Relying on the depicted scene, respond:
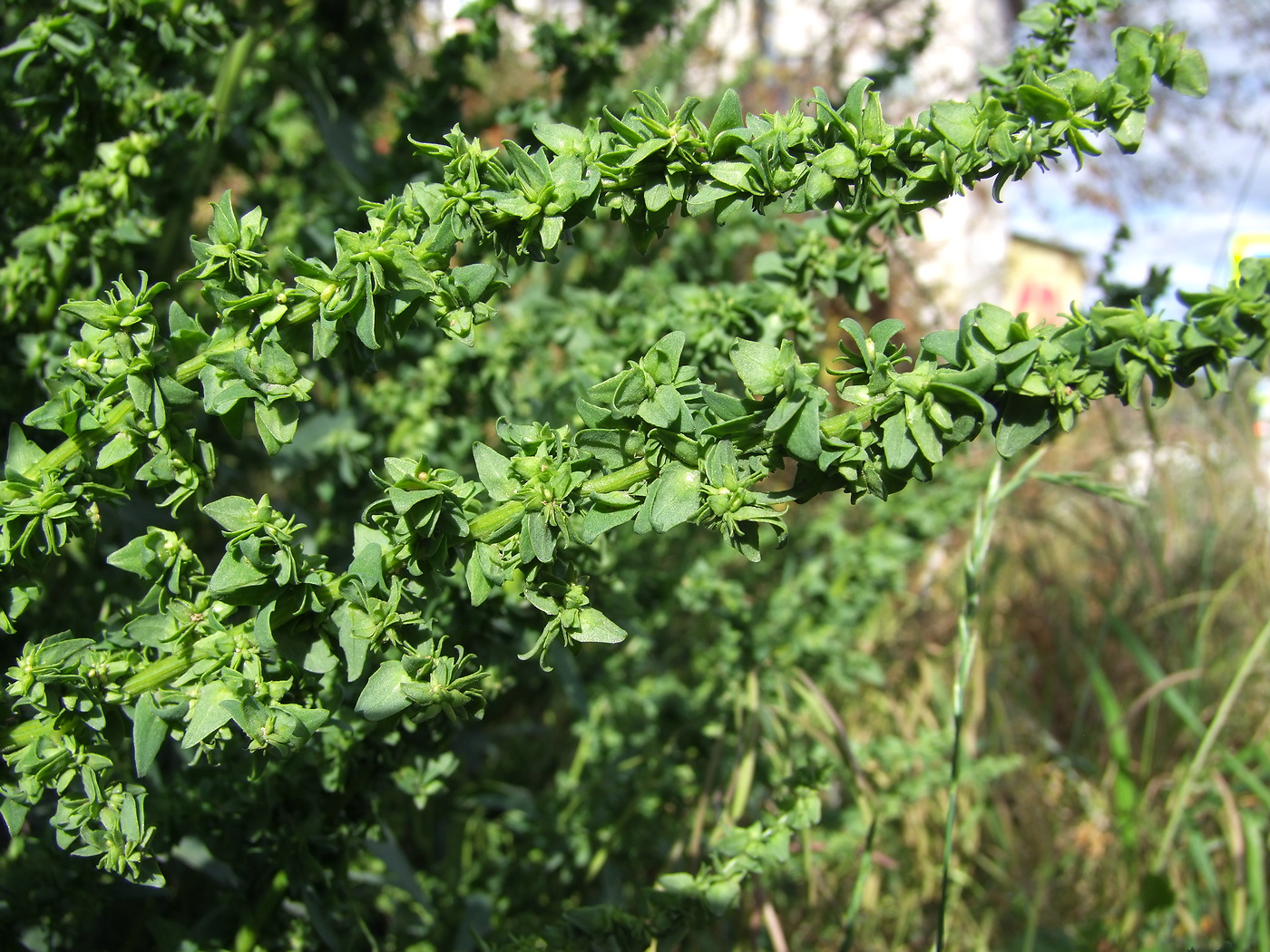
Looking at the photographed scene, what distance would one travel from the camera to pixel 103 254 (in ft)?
2.96

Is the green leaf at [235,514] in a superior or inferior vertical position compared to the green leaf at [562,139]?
inferior

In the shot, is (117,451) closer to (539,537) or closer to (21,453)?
(21,453)

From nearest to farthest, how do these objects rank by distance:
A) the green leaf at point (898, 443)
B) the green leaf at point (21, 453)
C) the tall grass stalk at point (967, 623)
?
the green leaf at point (898, 443) < the green leaf at point (21, 453) < the tall grass stalk at point (967, 623)

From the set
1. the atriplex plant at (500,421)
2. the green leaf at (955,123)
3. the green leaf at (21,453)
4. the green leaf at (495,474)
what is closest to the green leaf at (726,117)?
the atriplex plant at (500,421)

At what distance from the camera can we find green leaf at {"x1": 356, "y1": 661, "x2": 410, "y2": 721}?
56 centimetres

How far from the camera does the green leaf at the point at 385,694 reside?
565 millimetres

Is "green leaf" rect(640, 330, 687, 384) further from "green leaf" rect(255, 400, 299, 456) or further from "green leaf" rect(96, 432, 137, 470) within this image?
"green leaf" rect(96, 432, 137, 470)

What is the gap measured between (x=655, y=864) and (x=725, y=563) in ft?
2.39

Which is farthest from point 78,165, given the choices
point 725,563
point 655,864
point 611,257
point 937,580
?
point 937,580

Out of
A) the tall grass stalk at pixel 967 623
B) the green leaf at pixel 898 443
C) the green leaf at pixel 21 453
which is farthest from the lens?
the tall grass stalk at pixel 967 623

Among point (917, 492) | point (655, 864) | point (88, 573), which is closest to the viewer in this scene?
point (88, 573)

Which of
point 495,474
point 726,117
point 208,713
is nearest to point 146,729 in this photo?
point 208,713

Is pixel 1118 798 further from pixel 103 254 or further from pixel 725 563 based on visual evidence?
pixel 103 254

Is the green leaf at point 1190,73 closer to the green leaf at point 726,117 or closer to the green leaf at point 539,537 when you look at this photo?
the green leaf at point 726,117
